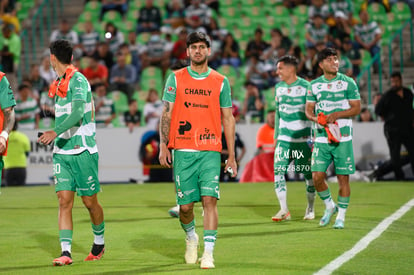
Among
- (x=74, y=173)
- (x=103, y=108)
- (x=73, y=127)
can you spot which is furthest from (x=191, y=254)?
(x=103, y=108)

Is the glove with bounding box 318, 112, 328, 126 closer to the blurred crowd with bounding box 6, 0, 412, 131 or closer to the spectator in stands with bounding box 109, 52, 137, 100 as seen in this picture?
the blurred crowd with bounding box 6, 0, 412, 131

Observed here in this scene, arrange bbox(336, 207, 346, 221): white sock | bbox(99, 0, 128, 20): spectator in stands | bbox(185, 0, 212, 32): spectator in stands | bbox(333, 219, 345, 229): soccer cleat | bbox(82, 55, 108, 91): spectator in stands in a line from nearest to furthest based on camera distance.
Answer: bbox(333, 219, 345, 229): soccer cleat → bbox(336, 207, 346, 221): white sock → bbox(82, 55, 108, 91): spectator in stands → bbox(185, 0, 212, 32): spectator in stands → bbox(99, 0, 128, 20): spectator in stands

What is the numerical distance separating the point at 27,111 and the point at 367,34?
10.1 m

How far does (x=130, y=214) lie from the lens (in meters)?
14.2

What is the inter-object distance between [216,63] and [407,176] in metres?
6.68

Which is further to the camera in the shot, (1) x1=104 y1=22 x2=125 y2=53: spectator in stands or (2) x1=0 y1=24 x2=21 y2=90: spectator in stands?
(1) x1=104 y1=22 x2=125 y2=53: spectator in stands

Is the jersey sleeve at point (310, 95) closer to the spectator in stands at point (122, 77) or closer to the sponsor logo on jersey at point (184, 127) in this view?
the sponsor logo on jersey at point (184, 127)

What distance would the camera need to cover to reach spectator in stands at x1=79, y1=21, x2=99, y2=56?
26.9m

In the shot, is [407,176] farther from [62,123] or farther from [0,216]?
[62,123]

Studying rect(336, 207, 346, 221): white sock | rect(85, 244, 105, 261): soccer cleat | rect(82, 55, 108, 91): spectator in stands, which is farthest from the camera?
rect(82, 55, 108, 91): spectator in stands

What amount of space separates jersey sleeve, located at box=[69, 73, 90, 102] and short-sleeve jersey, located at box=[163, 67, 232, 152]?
2.71 feet

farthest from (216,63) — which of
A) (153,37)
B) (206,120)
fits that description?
(206,120)

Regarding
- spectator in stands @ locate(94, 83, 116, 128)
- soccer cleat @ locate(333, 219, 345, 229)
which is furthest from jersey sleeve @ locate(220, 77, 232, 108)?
spectator in stands @ locate(94, 83, 116, 128)

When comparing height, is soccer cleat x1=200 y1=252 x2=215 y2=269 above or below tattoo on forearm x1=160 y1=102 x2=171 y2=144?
below
